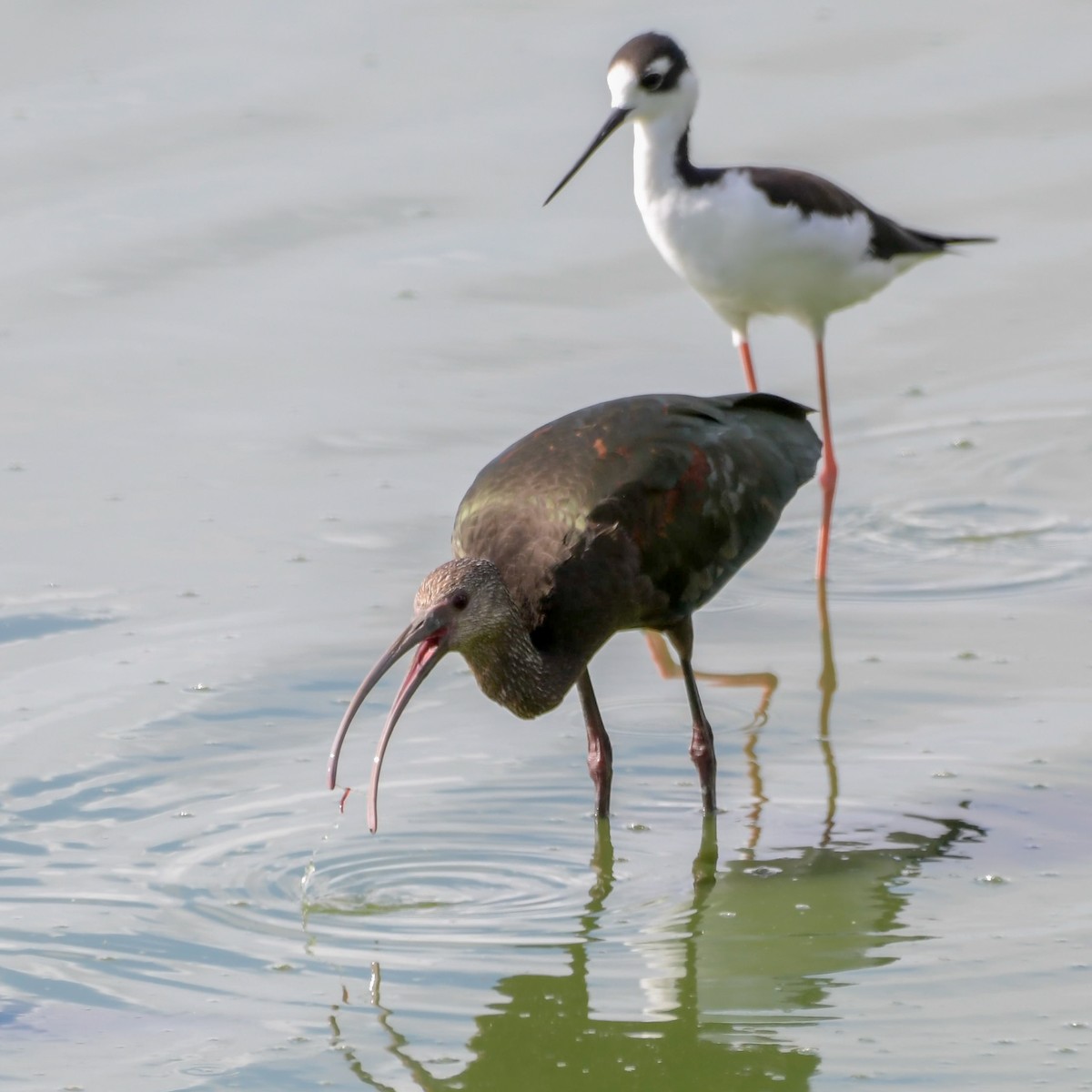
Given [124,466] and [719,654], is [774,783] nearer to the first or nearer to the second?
[719,654]

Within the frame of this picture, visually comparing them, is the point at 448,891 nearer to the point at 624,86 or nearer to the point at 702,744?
the point at 702,744

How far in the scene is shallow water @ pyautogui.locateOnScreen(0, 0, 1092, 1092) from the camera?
5102mm

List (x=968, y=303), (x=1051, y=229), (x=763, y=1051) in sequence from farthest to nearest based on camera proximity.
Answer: (x=1051, y=229) < (x=968, y=303) < (x=763, y=1051)

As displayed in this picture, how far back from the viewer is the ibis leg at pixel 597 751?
6129 mm

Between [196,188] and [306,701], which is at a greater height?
[196,188]

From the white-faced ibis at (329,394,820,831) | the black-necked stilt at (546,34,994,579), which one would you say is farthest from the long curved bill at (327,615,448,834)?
the black-necked stilt at (546,34,994,579)

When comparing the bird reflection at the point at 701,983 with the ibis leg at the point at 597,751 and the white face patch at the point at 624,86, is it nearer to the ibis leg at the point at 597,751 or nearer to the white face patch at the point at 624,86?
the ibis leg at the point at 597,751

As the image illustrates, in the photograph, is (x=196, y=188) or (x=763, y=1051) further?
(x=196, y=188)

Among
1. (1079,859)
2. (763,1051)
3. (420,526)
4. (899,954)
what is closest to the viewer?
(763,1051)

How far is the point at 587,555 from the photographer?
5.98m

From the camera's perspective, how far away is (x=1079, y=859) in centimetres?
577

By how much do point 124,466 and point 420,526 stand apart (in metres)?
1.28

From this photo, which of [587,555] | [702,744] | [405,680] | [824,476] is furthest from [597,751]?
[824,476]

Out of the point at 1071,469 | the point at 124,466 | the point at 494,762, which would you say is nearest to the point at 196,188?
the point at 124,466
